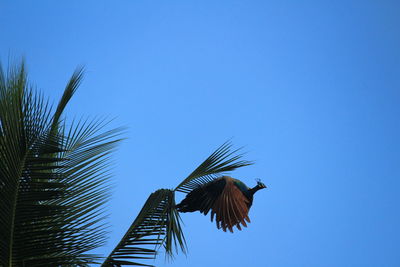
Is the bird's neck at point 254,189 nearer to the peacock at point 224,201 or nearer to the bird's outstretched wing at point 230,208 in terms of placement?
the peacock at point 224,201

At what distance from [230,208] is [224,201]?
0.25 ft

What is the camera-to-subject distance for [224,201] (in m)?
4.04

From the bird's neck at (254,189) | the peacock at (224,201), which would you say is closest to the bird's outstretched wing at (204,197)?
the peacock at (224,201)

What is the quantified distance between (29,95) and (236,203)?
6.20 feet

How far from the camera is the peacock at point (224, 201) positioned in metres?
3.98

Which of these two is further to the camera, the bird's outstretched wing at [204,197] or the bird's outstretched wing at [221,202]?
the bird's outstretched wing at [204,197]

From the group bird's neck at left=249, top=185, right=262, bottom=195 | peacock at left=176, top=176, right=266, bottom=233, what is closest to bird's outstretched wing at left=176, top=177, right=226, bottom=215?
peacock at left=176, top=176, right=266, bottom=233

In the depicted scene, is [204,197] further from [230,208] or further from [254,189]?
[254,189]

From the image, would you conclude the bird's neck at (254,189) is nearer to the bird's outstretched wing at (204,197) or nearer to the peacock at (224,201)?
the peacock at (224,201)

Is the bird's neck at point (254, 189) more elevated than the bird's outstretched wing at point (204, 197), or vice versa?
the bird's neck at point (254, 189)

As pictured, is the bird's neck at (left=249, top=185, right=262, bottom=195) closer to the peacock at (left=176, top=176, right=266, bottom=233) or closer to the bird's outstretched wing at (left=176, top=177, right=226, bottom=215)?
the peacock at (left=176, top=176, right=266, bottom=233)

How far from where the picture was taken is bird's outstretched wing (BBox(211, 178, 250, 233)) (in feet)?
13.0

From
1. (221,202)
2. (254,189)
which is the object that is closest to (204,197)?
(221,202)

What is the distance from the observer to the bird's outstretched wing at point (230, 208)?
3.97 meters
